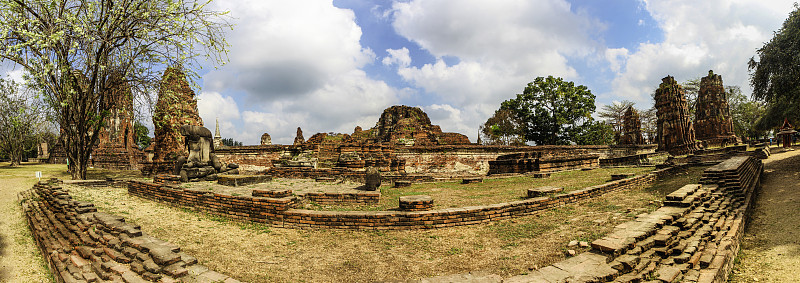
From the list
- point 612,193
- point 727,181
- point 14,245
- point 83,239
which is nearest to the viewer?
point 83,239

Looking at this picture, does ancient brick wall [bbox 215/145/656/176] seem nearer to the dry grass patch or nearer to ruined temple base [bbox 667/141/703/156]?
the dry grass patch

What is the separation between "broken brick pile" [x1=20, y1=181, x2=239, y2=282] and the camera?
144 inches

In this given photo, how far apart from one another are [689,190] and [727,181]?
2032 millimetres

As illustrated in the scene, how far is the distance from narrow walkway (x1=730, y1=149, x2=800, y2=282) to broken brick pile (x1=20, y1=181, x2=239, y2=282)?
253 inches

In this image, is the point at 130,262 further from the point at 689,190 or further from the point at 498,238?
the point at 689,190

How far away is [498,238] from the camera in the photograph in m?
5.05

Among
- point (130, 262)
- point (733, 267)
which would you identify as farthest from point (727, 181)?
point (130, 262)

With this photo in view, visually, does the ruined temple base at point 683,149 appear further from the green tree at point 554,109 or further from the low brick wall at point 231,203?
the low brick wall at point 231,203

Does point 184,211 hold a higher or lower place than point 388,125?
lower

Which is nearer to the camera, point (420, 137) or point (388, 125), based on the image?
point (420, 137)

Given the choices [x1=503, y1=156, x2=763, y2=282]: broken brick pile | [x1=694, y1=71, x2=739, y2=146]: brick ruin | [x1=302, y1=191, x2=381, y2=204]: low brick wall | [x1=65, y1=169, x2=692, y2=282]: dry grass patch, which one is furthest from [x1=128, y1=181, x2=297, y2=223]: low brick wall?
[x1=694, y1=71, x2=739, y2=146]: brick ruin

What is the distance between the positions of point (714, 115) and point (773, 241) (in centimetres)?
2771

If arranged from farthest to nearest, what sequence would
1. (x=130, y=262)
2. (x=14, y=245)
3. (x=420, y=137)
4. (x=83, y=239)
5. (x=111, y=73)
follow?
(x=420, y=137), (x=111, y=73), (x=14, y=245), (x=83, y=239), (x=130, y=262)

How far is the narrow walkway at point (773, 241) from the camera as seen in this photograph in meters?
4.08
